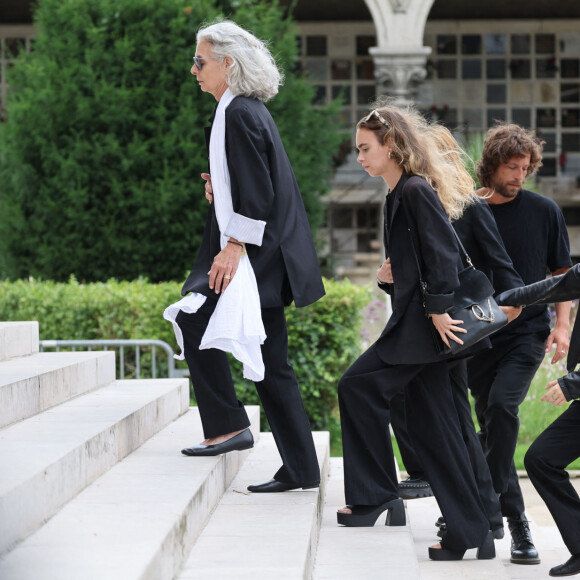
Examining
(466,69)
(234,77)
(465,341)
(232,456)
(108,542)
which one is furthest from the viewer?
(466,69)

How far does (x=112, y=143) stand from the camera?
915 centimetres

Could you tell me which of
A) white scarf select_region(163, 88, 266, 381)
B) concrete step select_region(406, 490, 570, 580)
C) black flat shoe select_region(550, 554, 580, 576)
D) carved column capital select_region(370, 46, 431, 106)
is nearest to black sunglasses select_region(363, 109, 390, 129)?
white scarf select_region(163, 88, 266, 381)

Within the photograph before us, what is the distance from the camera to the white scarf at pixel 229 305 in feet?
11.5

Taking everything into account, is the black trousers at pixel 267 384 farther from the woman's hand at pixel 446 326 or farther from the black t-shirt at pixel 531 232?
the black t-shirt at pixel 531 232

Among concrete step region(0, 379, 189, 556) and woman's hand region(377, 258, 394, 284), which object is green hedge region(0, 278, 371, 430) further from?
woman's hand region(377, 258, 394, 284)

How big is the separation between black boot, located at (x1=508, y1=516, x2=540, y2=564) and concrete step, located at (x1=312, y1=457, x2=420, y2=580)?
0.60 metres

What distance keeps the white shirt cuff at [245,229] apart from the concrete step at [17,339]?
1.74m

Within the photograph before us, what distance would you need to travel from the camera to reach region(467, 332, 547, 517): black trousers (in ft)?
13.4

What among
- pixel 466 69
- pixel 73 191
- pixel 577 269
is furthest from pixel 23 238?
pixel 466 69

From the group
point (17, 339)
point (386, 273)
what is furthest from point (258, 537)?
point (17, 339)

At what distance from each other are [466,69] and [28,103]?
10.4 m

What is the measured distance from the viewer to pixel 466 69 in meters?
17.9

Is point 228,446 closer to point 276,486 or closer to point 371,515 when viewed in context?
point 276,486

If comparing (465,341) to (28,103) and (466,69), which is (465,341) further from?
(466,69)
